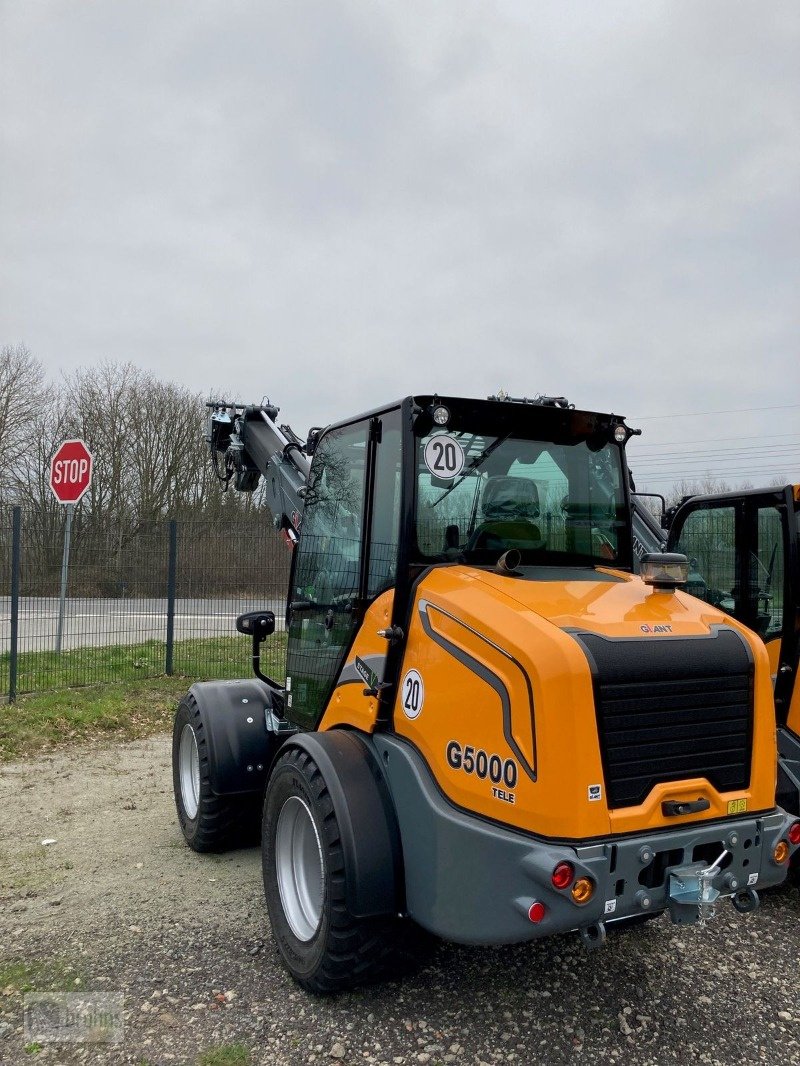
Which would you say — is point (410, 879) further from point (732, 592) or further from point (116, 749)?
point (116, 749)

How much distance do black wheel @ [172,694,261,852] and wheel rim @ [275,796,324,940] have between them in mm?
1120

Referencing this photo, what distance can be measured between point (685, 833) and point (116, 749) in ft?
20.2

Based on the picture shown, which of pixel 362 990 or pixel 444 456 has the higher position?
pixel 444 456

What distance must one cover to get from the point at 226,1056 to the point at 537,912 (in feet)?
4.45

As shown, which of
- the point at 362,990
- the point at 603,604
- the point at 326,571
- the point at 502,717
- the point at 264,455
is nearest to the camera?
the point at 502,717

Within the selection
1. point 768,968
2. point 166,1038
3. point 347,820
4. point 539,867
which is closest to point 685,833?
point 539,867

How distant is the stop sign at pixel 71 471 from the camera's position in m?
10.1

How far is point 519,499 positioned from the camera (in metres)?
3.71

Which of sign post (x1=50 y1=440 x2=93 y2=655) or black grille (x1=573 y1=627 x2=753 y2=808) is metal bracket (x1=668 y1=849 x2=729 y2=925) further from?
sign post (x1=50 y1=440 x2=93 y2=655)

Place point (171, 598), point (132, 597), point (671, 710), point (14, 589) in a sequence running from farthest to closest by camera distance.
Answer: point (171, 598)
point (132, 597)
point (14, 589)
point (671, 710)

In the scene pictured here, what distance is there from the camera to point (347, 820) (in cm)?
324

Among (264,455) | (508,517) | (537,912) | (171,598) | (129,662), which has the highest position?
(264,455)

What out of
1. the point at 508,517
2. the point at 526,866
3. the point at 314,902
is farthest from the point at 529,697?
the point at 314,902

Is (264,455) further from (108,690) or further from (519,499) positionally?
(108,690)
